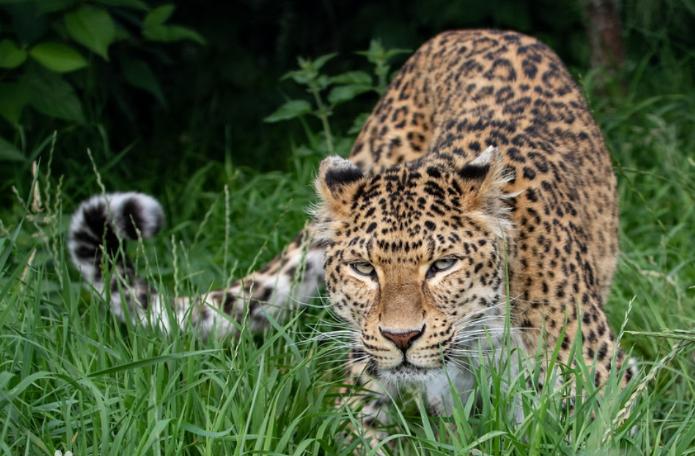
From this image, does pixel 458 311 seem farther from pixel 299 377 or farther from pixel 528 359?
pixel 299 377

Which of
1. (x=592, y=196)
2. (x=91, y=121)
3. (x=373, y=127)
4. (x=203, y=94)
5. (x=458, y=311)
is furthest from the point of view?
(x=203, y=94)

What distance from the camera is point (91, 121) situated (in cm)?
735

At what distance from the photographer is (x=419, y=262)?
4.05 meters

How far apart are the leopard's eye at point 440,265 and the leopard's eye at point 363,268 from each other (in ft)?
0.71

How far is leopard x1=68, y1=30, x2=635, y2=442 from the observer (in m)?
4.06

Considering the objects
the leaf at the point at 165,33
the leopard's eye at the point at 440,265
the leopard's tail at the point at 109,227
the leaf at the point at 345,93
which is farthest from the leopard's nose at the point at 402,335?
the leaf at the point at 165,33

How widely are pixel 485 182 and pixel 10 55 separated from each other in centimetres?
303

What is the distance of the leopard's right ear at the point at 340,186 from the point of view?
4.39 m

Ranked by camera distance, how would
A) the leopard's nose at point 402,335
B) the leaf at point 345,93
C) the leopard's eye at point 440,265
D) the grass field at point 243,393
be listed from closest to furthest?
the grass field at point 243,393, the leopard's nose at point 402,335, the leopard's eye at point 440,265, the leaf at point 345,93

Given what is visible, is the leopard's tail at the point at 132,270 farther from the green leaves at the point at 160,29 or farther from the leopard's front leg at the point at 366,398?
the green leaves at the point at 160,29

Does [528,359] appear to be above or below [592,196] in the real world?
below

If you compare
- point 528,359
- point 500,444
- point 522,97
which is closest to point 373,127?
point 522,97

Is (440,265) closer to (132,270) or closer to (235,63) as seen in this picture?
(132,270)

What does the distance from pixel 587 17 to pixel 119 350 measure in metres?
4.95
